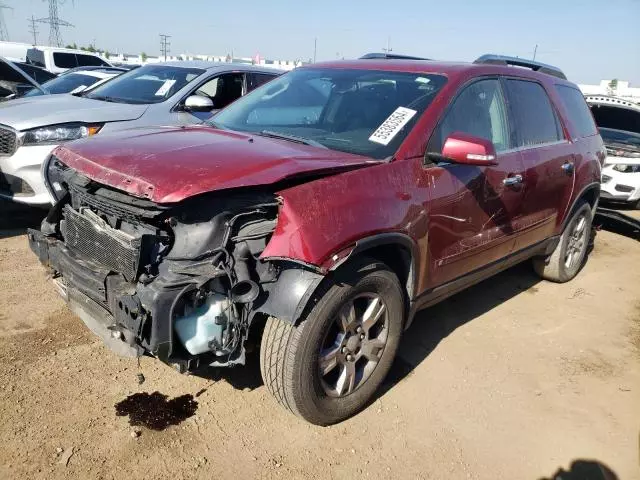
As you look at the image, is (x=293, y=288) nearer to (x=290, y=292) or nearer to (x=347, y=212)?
(x=290, y=292)

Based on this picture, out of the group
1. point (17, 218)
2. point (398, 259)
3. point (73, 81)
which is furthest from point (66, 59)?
point (398, 259)

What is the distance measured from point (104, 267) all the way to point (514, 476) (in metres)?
2.25

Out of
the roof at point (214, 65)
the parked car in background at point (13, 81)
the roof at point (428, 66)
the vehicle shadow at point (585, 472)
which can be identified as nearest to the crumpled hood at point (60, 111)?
the roof at point (214, 65)

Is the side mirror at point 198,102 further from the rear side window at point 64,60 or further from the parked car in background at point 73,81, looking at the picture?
the rear side window at point 64,60

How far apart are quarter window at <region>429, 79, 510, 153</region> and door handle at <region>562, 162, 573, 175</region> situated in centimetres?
89

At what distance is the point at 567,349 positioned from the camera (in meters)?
3.89

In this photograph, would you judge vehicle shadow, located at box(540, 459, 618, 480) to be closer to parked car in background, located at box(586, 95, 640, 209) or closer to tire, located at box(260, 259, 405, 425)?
tire, located at box(260, 259, 405, 425)

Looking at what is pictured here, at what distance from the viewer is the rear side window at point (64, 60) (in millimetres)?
16386

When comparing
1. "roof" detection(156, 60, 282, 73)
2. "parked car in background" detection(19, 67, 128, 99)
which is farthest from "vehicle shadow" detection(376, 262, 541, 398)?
"parked car in background" detection(19, 67, 128, 99)

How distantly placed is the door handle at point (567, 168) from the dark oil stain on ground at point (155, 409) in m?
3.32

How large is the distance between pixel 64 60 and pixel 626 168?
15.9 metres

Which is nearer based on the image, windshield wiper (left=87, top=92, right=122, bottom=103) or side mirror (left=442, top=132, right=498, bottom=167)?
side mirror (left=442, top=132, right=498, bottom=167)

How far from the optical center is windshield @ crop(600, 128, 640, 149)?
28.4ft

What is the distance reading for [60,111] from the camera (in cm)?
520
